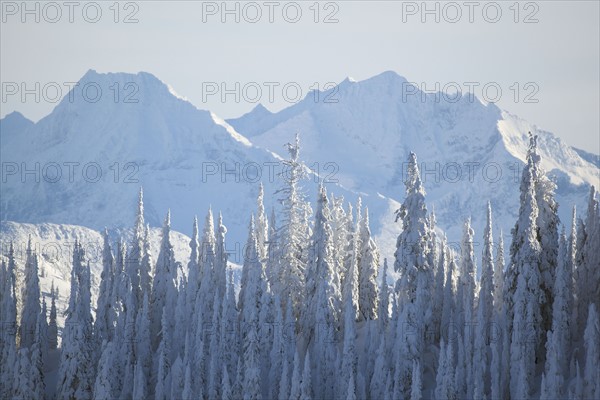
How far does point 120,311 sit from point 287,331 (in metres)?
22.4

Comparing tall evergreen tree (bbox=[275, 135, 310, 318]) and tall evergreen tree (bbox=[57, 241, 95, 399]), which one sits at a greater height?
tall evergreen tree (bbox=[275, 135, 310, 318])

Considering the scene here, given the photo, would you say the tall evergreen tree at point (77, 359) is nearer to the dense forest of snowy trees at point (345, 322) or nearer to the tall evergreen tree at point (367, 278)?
the dense forest of snowy trees at point (345, 322)

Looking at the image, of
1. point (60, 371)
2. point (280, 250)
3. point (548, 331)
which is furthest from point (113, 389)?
point (548, 331)

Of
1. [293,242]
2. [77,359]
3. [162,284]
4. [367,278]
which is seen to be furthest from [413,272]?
[162,284]

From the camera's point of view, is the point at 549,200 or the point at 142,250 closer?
the point at 549,200

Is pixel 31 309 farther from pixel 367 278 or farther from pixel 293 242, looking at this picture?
pixel 367 278

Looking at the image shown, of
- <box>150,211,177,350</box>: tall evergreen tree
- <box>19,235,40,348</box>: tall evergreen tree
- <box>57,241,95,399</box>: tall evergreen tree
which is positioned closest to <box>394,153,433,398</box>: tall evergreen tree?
<box>57,241,95,399</box>: tall evergreen tree

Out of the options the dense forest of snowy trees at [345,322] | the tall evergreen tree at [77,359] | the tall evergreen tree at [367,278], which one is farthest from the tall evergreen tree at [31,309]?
the tall evergreen tree at [367,278]

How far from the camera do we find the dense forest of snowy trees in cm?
7569

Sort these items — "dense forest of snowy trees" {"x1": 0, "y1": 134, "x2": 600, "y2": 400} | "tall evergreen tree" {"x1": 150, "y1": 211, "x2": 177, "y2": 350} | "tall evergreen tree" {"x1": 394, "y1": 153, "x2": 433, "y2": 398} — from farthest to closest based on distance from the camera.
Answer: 1. "tall evergreen tree" {"x1": 150, "y1": 211, "x2": 177, "y2": 350}
2. "tall evergreen tree" {"x1": 394, "y1": 153, "x2": 433, "y2": 398}
3. "dense forest of snowy trees" {"x1": 0, "y1": 134, "x2": 600, "y2": 400}

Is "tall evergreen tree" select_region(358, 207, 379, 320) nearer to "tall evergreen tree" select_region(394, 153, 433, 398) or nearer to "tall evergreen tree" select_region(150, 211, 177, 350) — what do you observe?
"tall evergreen tree" select_region(394, 153, 433, 398)

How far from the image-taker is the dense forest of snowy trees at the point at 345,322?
248ft

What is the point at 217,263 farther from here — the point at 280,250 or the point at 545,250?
the point at 545,250

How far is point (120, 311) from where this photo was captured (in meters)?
99.8
